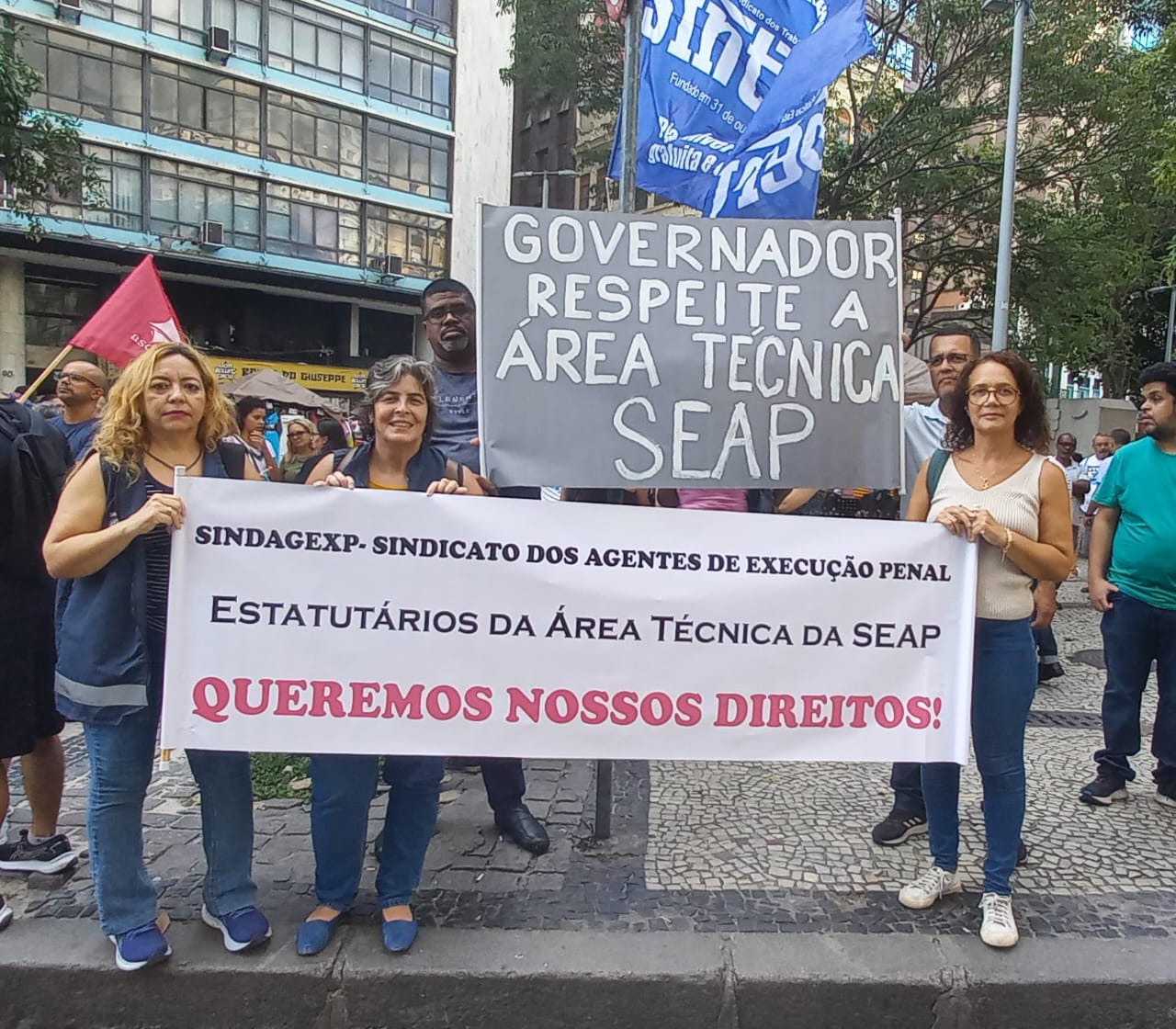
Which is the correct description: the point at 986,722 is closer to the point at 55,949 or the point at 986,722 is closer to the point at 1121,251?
the point at 55,949

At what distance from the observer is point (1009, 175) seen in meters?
13.2

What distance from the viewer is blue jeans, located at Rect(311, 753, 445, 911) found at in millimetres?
2746

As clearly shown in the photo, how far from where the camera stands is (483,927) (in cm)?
291

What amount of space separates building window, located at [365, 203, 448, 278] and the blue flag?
26.8 meters

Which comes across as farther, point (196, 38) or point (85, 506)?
point (196, 38)

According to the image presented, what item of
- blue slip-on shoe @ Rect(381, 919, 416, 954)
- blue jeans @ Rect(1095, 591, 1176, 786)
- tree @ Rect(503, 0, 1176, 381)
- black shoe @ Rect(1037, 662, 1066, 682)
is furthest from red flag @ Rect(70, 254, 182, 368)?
tree @ Rect(503, 0, 1176, 381)

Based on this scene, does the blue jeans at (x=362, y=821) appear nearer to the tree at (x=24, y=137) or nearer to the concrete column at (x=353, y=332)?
the tree at (x=24, y=137)

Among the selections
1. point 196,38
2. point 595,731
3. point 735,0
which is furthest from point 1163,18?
point 196,38

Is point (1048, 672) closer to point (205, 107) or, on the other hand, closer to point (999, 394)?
point (999, 394)

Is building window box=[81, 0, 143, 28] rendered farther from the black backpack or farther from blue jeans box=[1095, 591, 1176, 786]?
blue jeans box=[1095, 591, 1176, 786]

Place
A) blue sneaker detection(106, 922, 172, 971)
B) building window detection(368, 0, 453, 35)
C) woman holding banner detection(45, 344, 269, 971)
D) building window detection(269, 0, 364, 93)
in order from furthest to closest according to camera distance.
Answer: building window detection(368, 0, 453, 35) → building window detection(269, 0, 364, 93) → blue sneaker detection(106, 922, 172, 971) → woman holding banner detection(45, 344, 269, 971)

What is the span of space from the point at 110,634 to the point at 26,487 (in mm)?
753

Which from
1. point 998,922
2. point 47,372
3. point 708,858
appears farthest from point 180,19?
point 998,922

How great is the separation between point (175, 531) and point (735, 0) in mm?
4378
